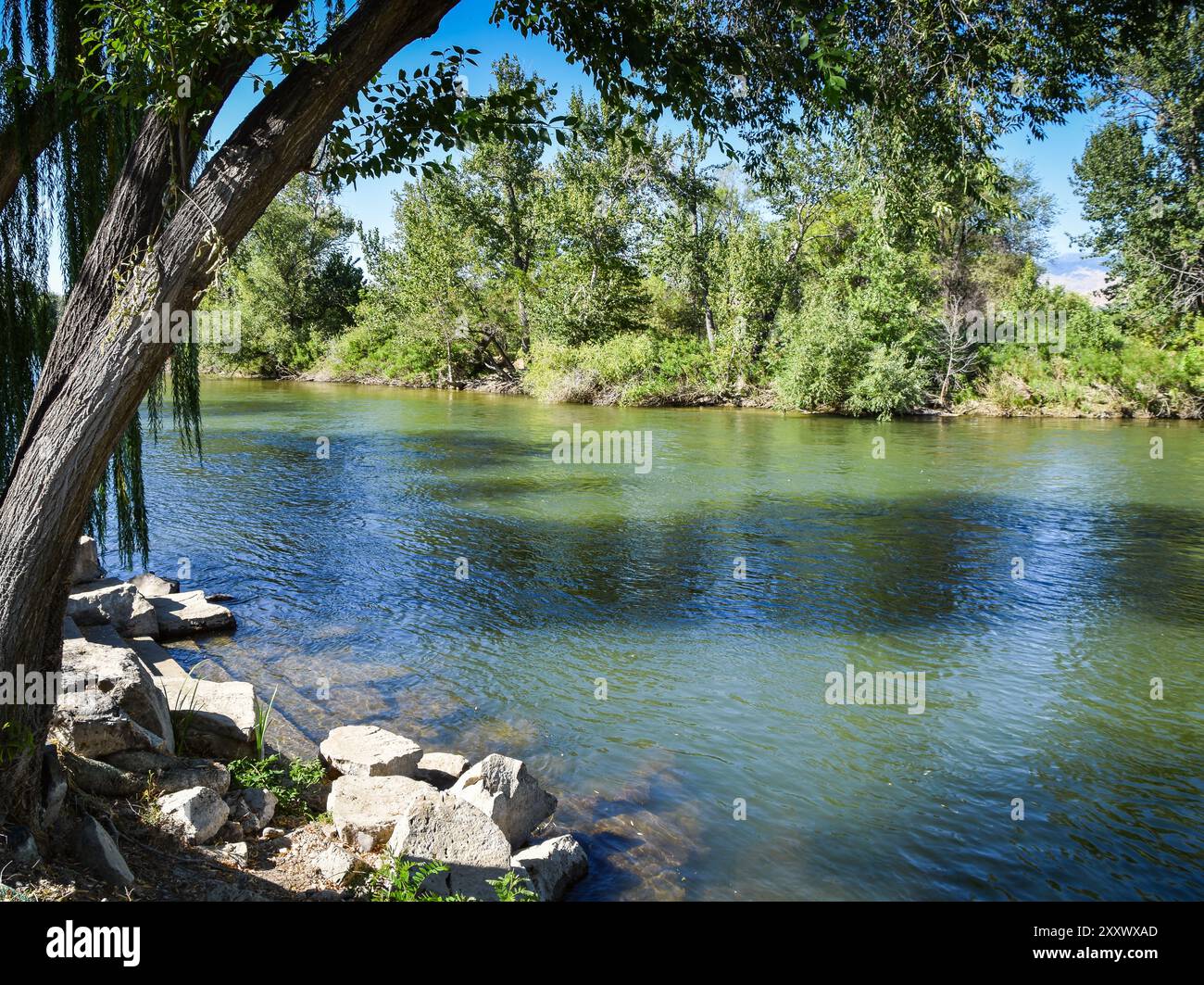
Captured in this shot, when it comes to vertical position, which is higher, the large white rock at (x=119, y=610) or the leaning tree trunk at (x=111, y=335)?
the leaning tree trunk at (x=111, y=335)

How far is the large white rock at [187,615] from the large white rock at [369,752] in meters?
4.14

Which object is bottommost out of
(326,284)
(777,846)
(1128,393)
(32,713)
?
(777,846)

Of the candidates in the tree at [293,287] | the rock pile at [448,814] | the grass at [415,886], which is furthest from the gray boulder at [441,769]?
the tree at [293,287]

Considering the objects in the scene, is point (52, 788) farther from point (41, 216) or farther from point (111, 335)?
point (41, 216)

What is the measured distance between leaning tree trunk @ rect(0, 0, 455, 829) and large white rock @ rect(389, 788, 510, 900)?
1882 mm

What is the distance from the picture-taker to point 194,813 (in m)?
4.88

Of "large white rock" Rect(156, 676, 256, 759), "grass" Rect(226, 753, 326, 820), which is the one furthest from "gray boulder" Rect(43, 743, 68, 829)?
"large white rock" Rect(156, 676, 256, 759)

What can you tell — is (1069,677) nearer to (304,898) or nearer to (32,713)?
(304,898)

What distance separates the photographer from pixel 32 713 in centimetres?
403

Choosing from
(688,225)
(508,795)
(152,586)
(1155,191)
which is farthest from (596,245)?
(508,795)

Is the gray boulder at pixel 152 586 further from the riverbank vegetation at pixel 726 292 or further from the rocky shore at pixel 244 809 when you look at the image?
the riverbank vegetation at pixel 726 292

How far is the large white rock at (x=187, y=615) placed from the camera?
1013cm

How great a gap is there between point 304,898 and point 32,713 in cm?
157
